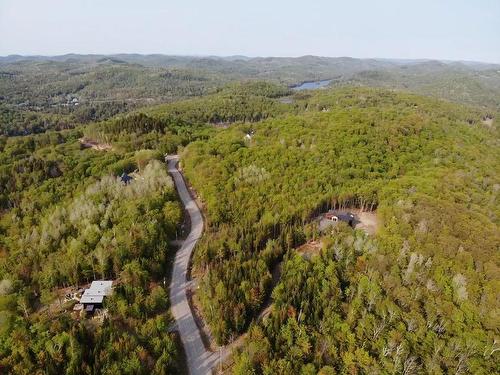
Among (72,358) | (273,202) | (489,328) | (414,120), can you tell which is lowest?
(489,328)

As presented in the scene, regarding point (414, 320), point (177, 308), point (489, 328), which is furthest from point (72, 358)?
point (489, 328)

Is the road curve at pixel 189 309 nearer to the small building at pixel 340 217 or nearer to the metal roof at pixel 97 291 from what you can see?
the metal roof at pixel 97 291

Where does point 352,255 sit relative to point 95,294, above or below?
above

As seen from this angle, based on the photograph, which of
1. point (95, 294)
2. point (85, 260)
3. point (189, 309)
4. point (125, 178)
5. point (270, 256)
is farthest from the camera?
point (125, 178)

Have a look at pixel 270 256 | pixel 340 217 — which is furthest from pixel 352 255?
pixel 270 256

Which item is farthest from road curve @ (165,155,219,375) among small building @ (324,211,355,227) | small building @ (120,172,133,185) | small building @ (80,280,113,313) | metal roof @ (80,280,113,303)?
small building @ (324,211,355,227)

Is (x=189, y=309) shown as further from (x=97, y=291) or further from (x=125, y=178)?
(x=125, y=178)

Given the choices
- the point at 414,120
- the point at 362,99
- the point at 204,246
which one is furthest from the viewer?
the point at 362,99

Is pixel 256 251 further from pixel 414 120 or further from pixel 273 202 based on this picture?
pixel 414 120
